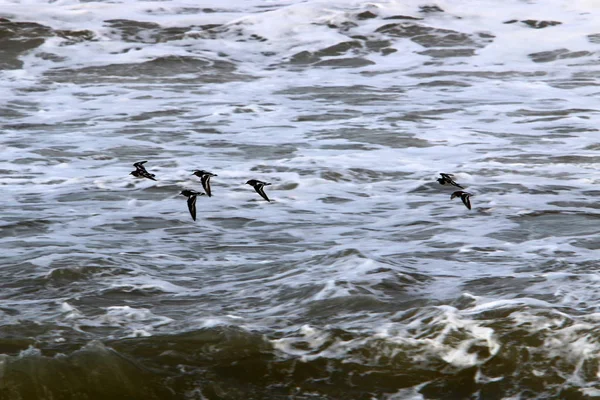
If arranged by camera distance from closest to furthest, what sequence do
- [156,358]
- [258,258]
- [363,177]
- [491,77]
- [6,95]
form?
[156,358] < [258,258] < [363,177] < [6,95] < [491,77]

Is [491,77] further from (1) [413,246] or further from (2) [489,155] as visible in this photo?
(1) [413,246]

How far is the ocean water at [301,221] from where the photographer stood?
5.29m

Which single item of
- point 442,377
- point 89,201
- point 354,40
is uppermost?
point 442,377

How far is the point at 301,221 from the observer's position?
847cm

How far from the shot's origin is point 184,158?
36.7ft

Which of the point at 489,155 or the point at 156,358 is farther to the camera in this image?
the point at 489,155

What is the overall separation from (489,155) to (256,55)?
8674 mm

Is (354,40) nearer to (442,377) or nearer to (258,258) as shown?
(258,258)

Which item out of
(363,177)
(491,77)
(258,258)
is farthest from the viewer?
(491,77)

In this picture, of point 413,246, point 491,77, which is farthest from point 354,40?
point 413,246

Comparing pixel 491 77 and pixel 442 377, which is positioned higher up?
pixel 442 377

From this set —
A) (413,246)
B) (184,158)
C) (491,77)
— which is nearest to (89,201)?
(184,158)

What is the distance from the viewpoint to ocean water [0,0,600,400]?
529cm

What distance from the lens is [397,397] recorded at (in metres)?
5.02
